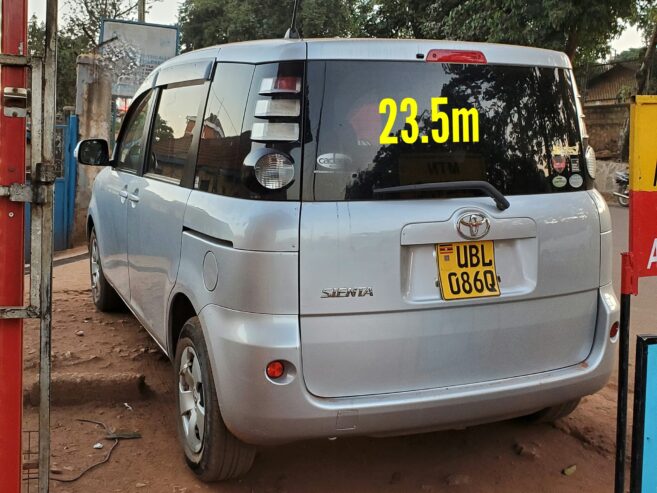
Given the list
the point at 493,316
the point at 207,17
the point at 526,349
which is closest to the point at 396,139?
the point at 493,316

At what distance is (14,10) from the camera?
214 centimetres

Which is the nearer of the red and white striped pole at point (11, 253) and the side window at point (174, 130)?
the red and white striped pole at point (11, 253)

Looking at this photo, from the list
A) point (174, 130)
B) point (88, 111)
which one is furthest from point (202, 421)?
point (88, 111)

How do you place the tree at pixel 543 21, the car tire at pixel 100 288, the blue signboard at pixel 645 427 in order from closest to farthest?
the blue signboard at pixel 645 427, the car tire at pixel 100 288, the tree at pixel 543 21

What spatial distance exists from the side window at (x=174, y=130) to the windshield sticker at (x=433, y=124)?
1030mm

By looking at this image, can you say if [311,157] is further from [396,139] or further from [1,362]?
[1,362]

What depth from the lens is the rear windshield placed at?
8.83 feet

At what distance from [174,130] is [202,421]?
154 centimetres

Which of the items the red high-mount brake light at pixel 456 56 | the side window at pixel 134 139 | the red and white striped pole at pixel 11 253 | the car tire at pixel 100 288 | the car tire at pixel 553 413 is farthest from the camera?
the car tire at pixel 100 288

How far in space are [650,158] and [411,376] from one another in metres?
1.18

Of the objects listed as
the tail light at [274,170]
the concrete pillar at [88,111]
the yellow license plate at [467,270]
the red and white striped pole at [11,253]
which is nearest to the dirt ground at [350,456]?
the red and white striped pole at [11,253]

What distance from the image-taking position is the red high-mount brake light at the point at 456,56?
2.84 meters

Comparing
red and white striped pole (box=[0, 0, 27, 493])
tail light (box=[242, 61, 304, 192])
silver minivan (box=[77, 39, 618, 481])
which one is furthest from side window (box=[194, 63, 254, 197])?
red and white striped pole (box=[0, 0, 27, 493])

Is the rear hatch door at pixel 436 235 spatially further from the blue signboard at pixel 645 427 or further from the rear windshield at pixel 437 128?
the blue signboard at pixel 645 427
